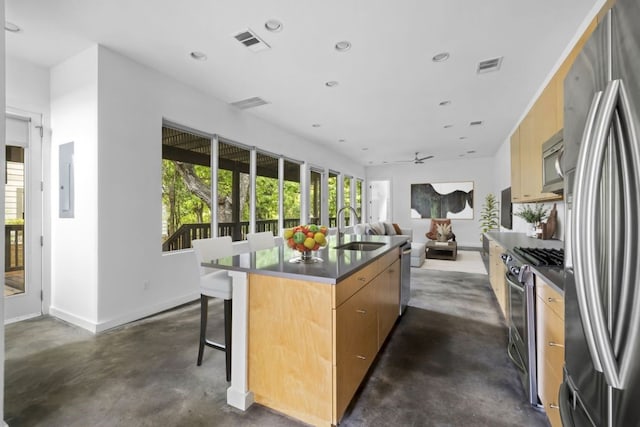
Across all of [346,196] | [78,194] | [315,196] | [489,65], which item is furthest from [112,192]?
[346,196]

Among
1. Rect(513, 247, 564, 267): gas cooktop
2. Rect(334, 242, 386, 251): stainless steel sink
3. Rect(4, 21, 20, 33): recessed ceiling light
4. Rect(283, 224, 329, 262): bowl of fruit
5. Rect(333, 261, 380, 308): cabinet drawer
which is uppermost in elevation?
Rect(4, 21, 20, 33): recessed ceiling light

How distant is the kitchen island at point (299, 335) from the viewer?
1605mm

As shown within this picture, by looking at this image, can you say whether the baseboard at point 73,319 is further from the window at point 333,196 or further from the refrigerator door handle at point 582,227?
the window at point 333,196

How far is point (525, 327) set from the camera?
188cm

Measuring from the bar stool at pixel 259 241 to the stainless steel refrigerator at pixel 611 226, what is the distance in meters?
2.89

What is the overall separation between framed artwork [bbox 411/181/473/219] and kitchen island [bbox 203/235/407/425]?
8.64 m

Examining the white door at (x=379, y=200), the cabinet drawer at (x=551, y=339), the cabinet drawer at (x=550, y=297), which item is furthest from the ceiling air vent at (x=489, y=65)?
the white door at (x=379, y=200)

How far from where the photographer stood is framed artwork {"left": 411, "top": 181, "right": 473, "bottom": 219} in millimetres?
9547

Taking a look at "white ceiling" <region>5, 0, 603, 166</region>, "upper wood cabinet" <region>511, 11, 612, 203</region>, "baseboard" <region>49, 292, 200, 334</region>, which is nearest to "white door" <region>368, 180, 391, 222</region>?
"white ceiling" <region>5, 0, 603, 166</region>

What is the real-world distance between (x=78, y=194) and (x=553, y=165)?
181 inches

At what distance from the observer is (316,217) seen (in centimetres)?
760

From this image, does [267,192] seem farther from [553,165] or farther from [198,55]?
[553,165]

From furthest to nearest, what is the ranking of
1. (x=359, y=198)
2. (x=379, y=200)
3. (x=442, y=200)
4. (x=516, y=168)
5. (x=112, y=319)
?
(x=379, y=200), (x=359, y=198), (x=442, y=200), (x=516, y=168), (x=112, y=319)

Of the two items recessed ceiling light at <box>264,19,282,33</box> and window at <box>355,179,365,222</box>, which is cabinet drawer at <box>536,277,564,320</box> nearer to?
recessed ceiling light at <box>264,19,282,33</box>
